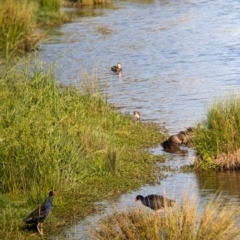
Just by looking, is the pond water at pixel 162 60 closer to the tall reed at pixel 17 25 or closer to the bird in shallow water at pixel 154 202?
the bird in shallow water at pixel 154 202

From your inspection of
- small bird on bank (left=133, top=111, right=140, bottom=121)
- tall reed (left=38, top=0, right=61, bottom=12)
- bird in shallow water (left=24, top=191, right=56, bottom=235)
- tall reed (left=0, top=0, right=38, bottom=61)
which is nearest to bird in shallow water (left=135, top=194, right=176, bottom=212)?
bird in shallow water (left=24, top=191, right=56, bottom=235)

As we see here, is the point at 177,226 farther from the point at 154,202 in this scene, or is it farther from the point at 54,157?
the point at 54,157

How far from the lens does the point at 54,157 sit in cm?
1201

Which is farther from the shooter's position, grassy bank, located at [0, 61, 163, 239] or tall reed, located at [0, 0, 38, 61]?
tall reed, located at [0, 0, 38, 61]

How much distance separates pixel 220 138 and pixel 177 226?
537 centimetres

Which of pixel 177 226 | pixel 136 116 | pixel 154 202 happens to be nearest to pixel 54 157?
pixel 154 202

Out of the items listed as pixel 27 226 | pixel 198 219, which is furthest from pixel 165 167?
pixel 198 219

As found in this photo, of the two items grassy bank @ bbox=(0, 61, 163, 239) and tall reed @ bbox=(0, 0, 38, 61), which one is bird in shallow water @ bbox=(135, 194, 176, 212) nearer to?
grassy bank @ bbox=(0, 61, 163, 239)

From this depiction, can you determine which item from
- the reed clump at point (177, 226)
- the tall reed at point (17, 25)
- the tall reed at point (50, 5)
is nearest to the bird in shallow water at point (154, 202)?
the reed clump at point (177, 226)

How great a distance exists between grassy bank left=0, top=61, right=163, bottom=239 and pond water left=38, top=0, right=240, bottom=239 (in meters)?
0.44

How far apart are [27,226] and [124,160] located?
3.84 metres

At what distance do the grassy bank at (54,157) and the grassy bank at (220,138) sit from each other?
0.84 meters

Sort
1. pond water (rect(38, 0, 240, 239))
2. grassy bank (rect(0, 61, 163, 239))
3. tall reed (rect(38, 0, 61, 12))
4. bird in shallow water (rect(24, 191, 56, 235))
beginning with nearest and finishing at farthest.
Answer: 1. bird in shallow water (rect(24, 191, 56, 235))
2. grassy bank (rect(0, 61, 163, 239))
3. pond water (rect(38, 0, 240, 239))
4. tall reed (rect(38, 0, 61, 12))

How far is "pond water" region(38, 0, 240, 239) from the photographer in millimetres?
13398
